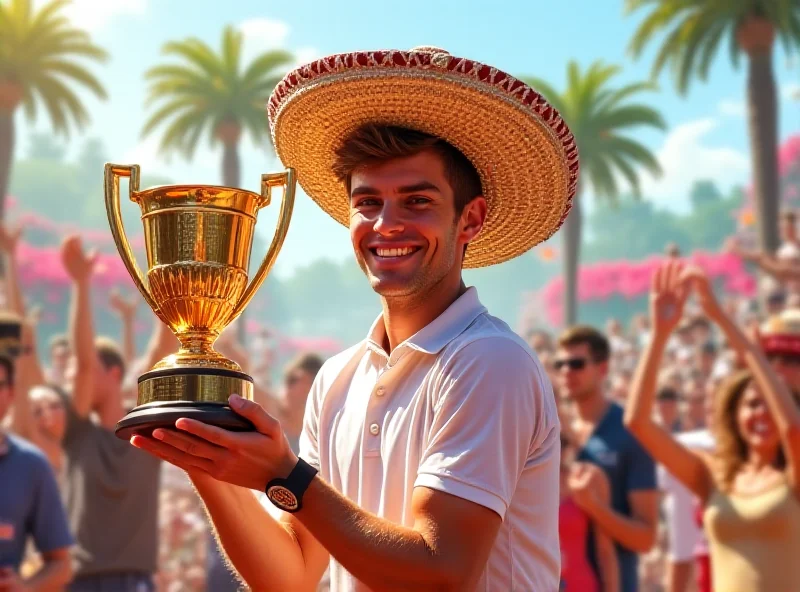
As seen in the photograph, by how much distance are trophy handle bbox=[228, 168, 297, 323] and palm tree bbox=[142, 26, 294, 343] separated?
2879 centimetres

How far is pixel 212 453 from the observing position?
229 centimetres

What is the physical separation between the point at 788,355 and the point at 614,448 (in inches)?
42.8

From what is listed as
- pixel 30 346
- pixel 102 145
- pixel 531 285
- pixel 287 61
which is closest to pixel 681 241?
pixel 531 285

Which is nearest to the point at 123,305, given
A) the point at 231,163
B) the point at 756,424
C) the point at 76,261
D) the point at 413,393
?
the point at 76,261

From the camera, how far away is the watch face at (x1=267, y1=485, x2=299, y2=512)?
7.54 feet

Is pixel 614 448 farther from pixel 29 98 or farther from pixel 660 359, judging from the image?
pixel 29 98

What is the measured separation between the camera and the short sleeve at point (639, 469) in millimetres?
6191

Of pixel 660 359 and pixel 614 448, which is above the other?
pixel 660 359

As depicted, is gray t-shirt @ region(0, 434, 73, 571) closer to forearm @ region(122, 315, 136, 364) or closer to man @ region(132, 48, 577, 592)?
man @ region(132, 48, 577, 592)

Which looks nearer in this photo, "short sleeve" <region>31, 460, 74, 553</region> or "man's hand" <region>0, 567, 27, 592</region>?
"man's hand" <region>0, 567, 27, 592</region>

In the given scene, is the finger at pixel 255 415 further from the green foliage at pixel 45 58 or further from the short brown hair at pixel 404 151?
the green foliage at pixel 45 58

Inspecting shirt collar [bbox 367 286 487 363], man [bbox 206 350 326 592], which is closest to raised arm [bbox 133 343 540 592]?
shirt collar [bbox 367 286 487 363]

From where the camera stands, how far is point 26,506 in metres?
5.56

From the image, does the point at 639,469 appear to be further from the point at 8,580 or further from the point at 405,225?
the point at 405,225
